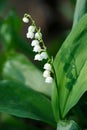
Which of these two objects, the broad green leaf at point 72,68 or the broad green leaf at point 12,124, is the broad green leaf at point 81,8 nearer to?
the broad green leaf at point 72,68

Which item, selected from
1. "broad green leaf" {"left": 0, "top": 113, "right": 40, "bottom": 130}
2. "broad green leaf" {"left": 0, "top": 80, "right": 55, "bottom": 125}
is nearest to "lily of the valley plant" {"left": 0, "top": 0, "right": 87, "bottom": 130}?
"broad green leaf" {"left": 0, "top": 80, "right": 55, "bottom": 125}

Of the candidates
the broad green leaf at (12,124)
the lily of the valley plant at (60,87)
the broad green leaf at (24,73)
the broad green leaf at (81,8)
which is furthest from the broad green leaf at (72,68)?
the broad green leaf at (12,124)

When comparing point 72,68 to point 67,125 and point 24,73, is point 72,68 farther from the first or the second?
point 24,73

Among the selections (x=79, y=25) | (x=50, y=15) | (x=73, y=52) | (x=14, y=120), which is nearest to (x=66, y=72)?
(x=73, y=52)

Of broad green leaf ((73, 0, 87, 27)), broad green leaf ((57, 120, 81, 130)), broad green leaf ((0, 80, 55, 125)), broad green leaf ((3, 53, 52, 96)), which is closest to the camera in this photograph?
broad green leaf ((57, 120, 81, 130))

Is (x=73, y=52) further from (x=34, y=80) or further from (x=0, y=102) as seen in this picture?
(x=34, y=80)

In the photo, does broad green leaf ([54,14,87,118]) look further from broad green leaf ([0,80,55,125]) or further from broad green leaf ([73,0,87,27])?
broad green leaf ([73,0,87,27])
